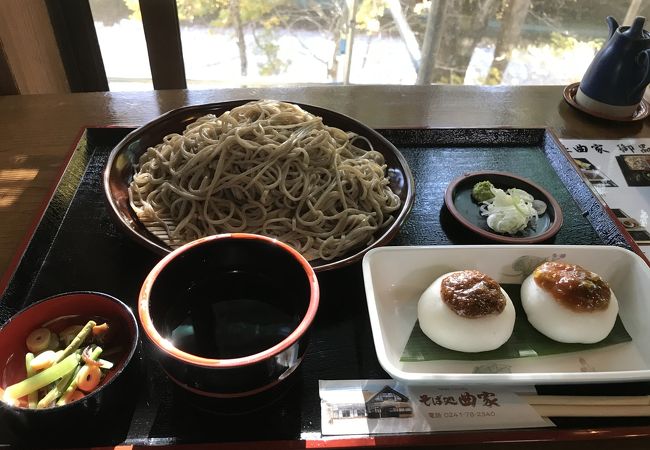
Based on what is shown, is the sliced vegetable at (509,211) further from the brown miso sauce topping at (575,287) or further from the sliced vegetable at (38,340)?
the sliced vegetable at (38,340)

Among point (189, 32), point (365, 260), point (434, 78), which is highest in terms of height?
point (365, 260)

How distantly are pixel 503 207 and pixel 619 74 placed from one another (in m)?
0.95

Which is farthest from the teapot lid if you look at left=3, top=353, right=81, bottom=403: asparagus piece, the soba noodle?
left=3, top=353, right=81, bottom=403: asparagus piece

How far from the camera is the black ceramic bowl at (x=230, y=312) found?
2.76 ft

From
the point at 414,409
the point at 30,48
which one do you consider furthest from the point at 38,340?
the point at 30,48

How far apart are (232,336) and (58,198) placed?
2.48 feet

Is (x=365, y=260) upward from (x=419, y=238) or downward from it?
upward

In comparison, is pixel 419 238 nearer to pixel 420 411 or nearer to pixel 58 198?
pixel 420 411

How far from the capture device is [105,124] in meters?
1.80

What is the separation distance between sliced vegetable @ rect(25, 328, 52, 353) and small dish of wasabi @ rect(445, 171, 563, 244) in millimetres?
1001

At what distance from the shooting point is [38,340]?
37.4 inches

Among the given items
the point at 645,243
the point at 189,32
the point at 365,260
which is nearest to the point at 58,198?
the point at 365,260

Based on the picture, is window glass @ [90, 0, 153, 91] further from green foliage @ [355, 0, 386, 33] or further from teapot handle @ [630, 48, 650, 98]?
teapot handle @ [630, 48, 650, 98]

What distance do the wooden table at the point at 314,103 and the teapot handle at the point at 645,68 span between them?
123mm
